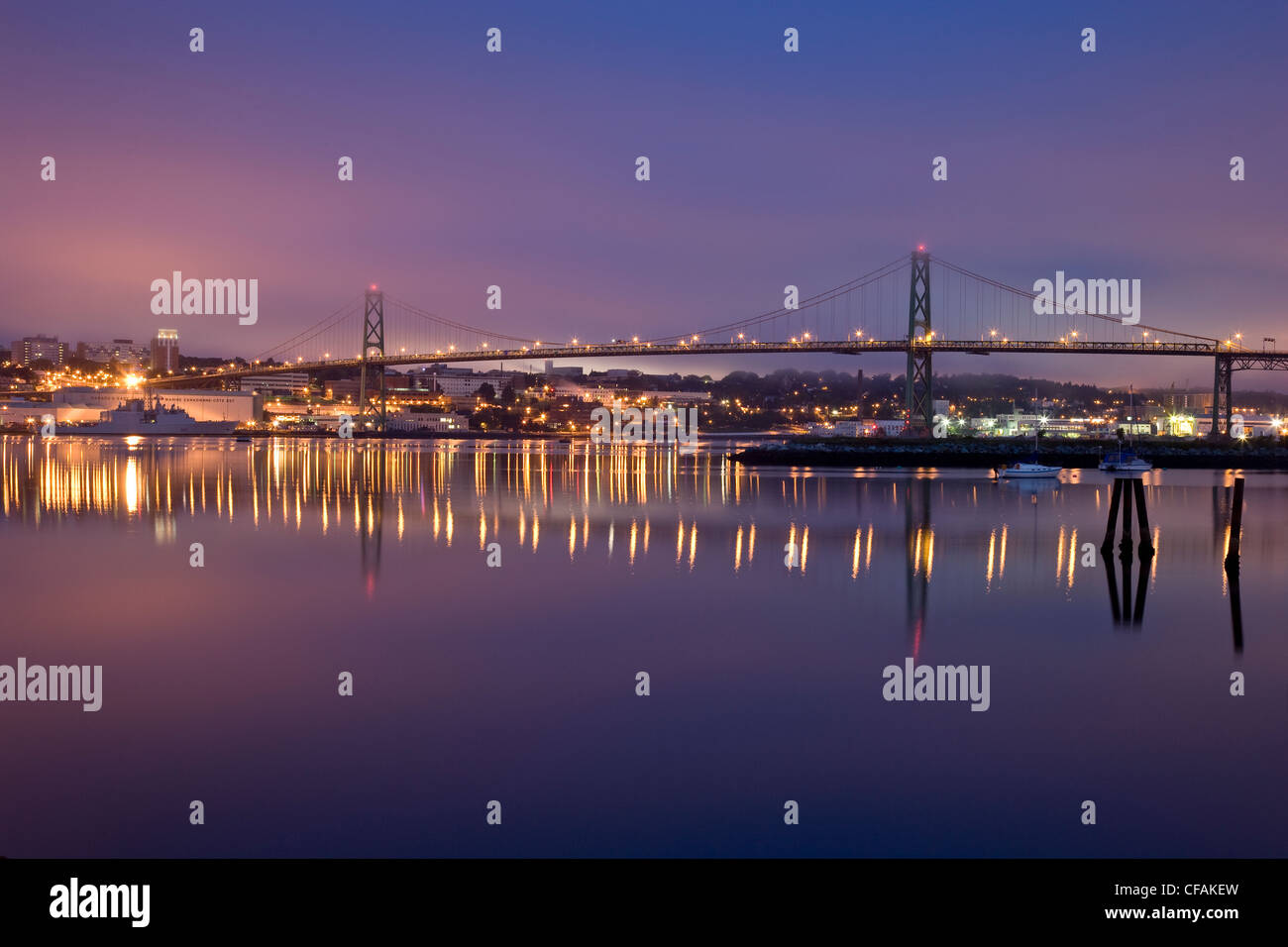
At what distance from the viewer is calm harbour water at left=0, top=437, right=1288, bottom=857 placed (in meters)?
4.96

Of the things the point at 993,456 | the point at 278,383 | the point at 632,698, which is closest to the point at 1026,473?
the point at 993,456

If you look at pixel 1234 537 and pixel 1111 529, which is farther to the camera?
pixel 1111 529

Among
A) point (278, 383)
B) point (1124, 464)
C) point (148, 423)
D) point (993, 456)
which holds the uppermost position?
point (278, 383)

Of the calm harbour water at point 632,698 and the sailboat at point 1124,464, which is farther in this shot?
the sailboat at point 1124,464

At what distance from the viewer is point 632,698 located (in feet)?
23.8

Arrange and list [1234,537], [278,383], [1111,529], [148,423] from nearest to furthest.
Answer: [1234,537] < [1111,529] < [148,423] < [278,383]

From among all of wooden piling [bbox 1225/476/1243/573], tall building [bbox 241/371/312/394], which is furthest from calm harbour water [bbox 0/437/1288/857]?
tall building [bbox 241/371/312/394]

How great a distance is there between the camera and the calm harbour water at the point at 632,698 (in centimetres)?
496

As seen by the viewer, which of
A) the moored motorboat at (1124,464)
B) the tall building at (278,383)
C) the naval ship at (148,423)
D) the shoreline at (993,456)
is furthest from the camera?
the tall building at (278,383)

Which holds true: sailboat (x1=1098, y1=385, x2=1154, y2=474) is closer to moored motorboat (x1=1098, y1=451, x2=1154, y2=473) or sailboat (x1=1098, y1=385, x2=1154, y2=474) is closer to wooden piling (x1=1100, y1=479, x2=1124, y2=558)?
moored motorboat (x1=1098, y1=451, x2=1154, y2=473)

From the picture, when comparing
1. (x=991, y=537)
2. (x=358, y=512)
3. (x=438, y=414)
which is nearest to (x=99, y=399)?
(x=438, y=414)

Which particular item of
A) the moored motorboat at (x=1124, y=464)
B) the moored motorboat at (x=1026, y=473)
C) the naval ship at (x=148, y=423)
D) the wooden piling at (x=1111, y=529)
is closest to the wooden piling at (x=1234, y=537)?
the wooden piling at (x=1111, y=529)

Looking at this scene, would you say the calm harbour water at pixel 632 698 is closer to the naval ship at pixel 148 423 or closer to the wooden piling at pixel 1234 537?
the wooden piling at pixel 1234 537

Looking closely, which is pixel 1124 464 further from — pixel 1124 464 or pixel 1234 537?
pixel 1234 537
